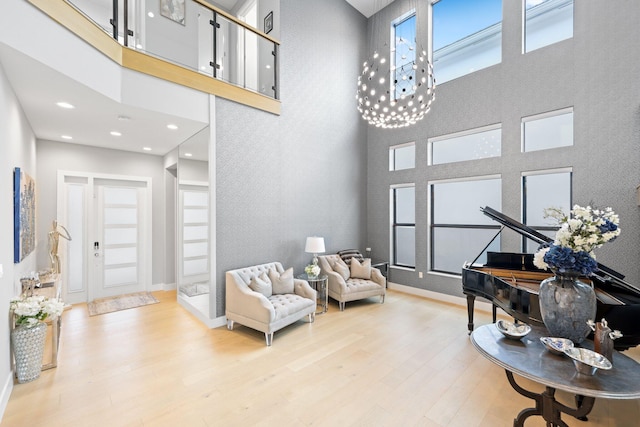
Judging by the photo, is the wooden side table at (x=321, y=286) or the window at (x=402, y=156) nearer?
the wooden side table at (x=321, y=286)

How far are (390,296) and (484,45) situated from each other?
5274 mm

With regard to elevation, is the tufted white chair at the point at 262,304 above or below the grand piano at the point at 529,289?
below

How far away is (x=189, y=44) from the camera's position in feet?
14.6

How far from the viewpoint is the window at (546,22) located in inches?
179

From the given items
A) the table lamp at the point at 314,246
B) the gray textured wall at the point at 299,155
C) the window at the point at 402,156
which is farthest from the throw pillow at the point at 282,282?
the window at the point at 402,156

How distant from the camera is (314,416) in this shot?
2.41 metres

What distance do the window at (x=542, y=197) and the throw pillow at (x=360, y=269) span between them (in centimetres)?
270

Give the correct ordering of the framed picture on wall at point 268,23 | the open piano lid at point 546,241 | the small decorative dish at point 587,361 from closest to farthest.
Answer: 1. the small decorative dish at point 587,361
2. the open piano lid at point 546,241
3. the framed picture on wall at point 268,23

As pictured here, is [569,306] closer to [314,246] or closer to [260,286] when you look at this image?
[260,286]

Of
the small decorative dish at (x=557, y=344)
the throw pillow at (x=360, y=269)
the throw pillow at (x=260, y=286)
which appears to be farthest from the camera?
the throw pillow at (x=360, y=269)

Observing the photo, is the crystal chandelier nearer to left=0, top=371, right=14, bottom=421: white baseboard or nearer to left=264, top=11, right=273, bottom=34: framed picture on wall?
left=264, top=11, right=273, bottom=34: framed picture on wall

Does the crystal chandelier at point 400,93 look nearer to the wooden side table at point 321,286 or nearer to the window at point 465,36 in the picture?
the window at point 465,36

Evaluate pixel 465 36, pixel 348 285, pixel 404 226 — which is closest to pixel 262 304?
pixel 348 285

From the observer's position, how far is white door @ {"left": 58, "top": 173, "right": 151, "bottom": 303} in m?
5.29
